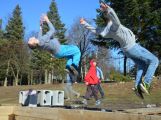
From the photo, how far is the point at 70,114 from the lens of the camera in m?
9.49

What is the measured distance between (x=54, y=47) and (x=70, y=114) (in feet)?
10.6

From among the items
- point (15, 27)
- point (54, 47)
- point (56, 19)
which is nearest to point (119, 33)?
Answer: point (54, 47)

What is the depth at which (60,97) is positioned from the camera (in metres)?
12.5

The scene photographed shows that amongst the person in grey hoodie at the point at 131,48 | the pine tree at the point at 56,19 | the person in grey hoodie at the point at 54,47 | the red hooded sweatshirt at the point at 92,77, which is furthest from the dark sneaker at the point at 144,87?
the pine tree at the point at 56,19

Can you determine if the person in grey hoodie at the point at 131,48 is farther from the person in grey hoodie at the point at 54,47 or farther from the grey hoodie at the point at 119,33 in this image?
the person in grey hoodie at the point at 54,47

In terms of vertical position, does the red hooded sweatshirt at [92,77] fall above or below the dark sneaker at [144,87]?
above

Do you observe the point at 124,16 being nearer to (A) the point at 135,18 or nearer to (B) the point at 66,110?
(A) the point at 135,18

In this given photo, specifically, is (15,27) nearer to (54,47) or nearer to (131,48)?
(54,47)

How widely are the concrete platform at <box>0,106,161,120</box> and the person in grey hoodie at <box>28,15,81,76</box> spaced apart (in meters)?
1.81

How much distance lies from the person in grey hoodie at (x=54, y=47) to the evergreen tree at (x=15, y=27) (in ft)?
222

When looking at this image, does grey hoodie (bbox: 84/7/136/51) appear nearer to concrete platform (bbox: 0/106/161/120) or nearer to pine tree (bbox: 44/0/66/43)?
concrete platform (bbox: 0/106/161/120)

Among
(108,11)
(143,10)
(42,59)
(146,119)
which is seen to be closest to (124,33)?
(108,11)

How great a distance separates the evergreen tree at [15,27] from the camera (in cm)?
8088

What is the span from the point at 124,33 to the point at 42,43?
2.67m
